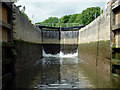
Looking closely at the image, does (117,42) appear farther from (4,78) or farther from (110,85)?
(4,78)

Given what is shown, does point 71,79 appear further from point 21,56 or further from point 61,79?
point 21,56

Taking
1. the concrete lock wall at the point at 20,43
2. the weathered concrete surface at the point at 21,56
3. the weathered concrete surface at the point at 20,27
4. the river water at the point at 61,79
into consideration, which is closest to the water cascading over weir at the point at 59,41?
the weathered concrete surface at the point at 20,27

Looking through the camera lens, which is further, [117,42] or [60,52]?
Result: [60,52]

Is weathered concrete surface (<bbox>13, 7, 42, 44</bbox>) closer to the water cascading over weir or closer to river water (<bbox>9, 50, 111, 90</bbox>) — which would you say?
river water (<bbox>9, 50, 111, 90</bbox>)

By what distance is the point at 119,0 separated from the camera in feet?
20.4

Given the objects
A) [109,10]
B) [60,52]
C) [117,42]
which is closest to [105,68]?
[117,42]

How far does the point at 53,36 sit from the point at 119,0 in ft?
50.4

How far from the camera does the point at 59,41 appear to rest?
2109 centimetres

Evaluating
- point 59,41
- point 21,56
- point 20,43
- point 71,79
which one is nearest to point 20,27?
point 20,43

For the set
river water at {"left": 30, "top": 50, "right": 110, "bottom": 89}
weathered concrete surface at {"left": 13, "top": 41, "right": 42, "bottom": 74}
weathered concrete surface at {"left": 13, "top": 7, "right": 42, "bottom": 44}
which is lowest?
river water at {"left": 30, "top": 50, "right": 110, "bottom": 89}

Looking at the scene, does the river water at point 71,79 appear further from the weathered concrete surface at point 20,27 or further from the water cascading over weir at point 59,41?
the water cascading over weir at point 59,41

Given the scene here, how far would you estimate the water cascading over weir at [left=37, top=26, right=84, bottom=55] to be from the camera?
800 inches

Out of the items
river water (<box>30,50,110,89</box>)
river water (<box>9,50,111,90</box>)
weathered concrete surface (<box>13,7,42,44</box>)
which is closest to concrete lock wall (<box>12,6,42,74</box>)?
weathered concrete surface (<box>13,7,42,44</box>)

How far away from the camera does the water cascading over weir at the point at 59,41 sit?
20.3 m
